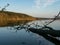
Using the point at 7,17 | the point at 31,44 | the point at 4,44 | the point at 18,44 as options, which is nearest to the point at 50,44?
the point at 31,44

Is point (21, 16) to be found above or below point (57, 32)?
below

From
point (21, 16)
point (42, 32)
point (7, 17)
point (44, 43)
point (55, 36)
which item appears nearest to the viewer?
point (44, 43)

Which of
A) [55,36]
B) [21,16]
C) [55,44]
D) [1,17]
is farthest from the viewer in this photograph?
[21,16]

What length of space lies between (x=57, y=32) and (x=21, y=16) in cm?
11997

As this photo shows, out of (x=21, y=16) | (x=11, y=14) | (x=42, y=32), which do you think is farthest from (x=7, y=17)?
(x=42, y=32)

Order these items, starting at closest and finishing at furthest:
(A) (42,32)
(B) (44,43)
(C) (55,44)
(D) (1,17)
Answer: (C) (55,44), (B) (44,43), (A) (42,32), (D) (1,17)

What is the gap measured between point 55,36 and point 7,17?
3984 inches

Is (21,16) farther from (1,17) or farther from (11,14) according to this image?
(1,17)

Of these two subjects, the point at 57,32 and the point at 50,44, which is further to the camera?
the point at 57,32

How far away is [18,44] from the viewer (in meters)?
17.7

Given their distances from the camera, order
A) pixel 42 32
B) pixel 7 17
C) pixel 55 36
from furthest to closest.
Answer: pixel 7 17
pixel 42 32
pixel 55 36

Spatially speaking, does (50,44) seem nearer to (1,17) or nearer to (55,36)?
(55,36)

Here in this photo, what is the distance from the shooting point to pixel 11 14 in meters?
127

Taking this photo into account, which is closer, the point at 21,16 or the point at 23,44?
the point at 23,44
